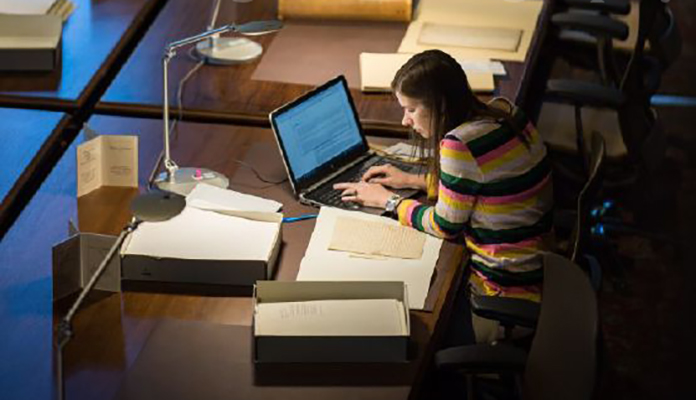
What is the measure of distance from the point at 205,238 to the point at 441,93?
0.67 m

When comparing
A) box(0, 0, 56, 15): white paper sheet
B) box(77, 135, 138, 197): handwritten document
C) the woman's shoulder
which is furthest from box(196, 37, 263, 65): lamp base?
the woman's shoulder

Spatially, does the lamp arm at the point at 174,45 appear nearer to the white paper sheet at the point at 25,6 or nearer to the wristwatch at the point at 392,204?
the wristwatch at the point at 392,204

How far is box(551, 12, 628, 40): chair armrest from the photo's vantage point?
4.14 m

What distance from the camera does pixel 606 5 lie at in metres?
4.49

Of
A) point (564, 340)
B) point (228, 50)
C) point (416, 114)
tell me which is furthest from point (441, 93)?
point (228, 50)

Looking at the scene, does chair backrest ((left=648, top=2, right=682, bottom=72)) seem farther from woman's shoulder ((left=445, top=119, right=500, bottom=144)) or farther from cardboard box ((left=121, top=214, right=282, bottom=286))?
cardboard box ((left=121, top=214, right=282, bottom=286))

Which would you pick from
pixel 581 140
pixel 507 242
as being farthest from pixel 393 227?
pixel 581 140

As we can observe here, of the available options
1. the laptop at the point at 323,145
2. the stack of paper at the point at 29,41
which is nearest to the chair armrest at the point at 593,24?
the laptop at the point at 323,145

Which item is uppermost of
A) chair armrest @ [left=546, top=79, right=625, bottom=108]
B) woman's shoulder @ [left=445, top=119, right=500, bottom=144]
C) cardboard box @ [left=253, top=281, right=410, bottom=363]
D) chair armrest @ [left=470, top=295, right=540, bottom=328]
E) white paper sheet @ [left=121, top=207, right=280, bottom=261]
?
woman's shoulder @ [left=445, top=119, right=500, bottom=144]

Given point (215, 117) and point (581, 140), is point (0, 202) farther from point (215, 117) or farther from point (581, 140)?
point (581, 140)

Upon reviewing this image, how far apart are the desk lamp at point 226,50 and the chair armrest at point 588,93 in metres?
1.00

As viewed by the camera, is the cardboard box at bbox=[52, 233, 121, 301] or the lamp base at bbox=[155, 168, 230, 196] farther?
the lamp base at bbox=[155, 168, 230, 196]

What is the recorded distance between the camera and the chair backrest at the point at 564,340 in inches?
86.9

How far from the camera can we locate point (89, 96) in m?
3.53
